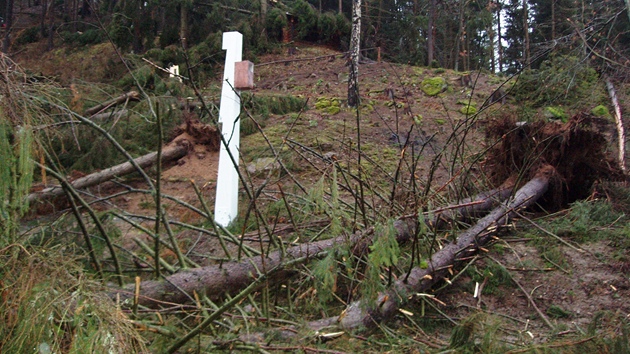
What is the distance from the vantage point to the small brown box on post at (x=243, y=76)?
5715 mm

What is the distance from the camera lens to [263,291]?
3.06 m

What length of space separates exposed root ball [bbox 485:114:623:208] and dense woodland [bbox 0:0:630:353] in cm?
3

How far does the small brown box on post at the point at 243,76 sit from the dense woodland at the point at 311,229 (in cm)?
23

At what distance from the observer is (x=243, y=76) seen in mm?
5727

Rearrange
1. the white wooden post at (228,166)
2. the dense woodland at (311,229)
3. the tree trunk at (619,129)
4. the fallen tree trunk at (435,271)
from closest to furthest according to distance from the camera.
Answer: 1. the dense woodland at (311,229)
2. the fallen tree trunk at (435,271)
3. the white wooden post at (228,166)
4. the tree trunk at (619,129)

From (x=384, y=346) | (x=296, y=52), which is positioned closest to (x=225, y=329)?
(x=384, y=346)

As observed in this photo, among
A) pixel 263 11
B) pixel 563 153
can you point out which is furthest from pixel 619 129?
pixel 263 11

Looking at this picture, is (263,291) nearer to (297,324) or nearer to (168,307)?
(297,324)

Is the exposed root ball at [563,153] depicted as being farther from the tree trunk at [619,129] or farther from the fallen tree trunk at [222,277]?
the fallen tree trunk at [222,277]

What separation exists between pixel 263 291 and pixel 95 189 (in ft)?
15.5

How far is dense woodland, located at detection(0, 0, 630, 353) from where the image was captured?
7.88 ft

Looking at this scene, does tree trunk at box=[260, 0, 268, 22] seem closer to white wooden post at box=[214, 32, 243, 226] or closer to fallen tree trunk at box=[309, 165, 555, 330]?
white wooden post at box=[214, 32, 243, 226]

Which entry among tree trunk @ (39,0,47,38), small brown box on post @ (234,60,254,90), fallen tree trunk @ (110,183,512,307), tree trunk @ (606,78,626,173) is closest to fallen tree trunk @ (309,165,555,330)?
fallen tree trunk @ (110,183,512,307)

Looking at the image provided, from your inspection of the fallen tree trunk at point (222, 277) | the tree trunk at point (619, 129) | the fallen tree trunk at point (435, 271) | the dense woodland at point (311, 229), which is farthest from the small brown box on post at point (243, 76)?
the tree trunk at point (619, 129)
